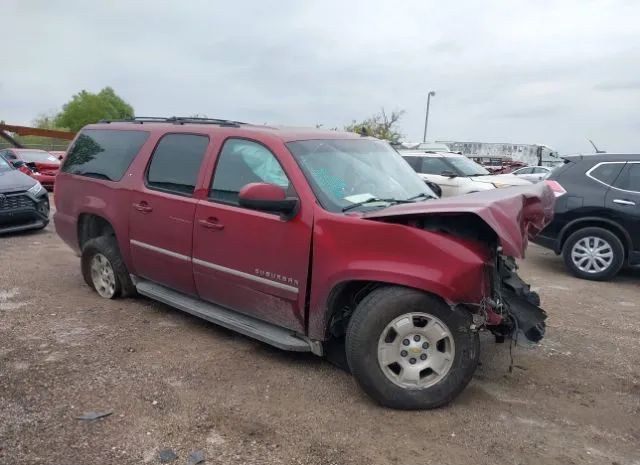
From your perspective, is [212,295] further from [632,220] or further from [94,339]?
[632,220]

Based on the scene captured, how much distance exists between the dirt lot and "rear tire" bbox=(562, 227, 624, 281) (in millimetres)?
2046

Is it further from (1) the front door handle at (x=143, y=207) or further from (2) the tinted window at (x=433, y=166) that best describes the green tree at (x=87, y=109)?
(1) the front door handle at (x=143, y=207)

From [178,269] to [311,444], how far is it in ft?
7.02

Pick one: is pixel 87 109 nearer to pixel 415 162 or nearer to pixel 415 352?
pixel 415 162

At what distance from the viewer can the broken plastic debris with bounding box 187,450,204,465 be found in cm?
294

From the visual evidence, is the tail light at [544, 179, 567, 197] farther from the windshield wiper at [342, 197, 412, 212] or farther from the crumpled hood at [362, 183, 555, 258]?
the windshield wiper at [342, 197, 412, 212]

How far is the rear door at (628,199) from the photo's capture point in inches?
278

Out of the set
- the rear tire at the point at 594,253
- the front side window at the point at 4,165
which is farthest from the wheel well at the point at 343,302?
the front side window at the point at 4,165

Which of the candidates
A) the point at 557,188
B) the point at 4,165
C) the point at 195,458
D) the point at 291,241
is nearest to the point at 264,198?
the point at 291,241

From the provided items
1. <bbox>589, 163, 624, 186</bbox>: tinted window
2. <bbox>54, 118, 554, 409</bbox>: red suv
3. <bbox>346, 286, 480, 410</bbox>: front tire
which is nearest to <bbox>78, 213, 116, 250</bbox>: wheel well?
<bbox>54, 118, 554, 409</bbox>: red suv

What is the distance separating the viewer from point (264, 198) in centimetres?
367

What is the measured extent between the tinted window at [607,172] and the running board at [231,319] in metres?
5.35

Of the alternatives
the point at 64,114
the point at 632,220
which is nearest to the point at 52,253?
the point at 632,220

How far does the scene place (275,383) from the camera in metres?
3.88
